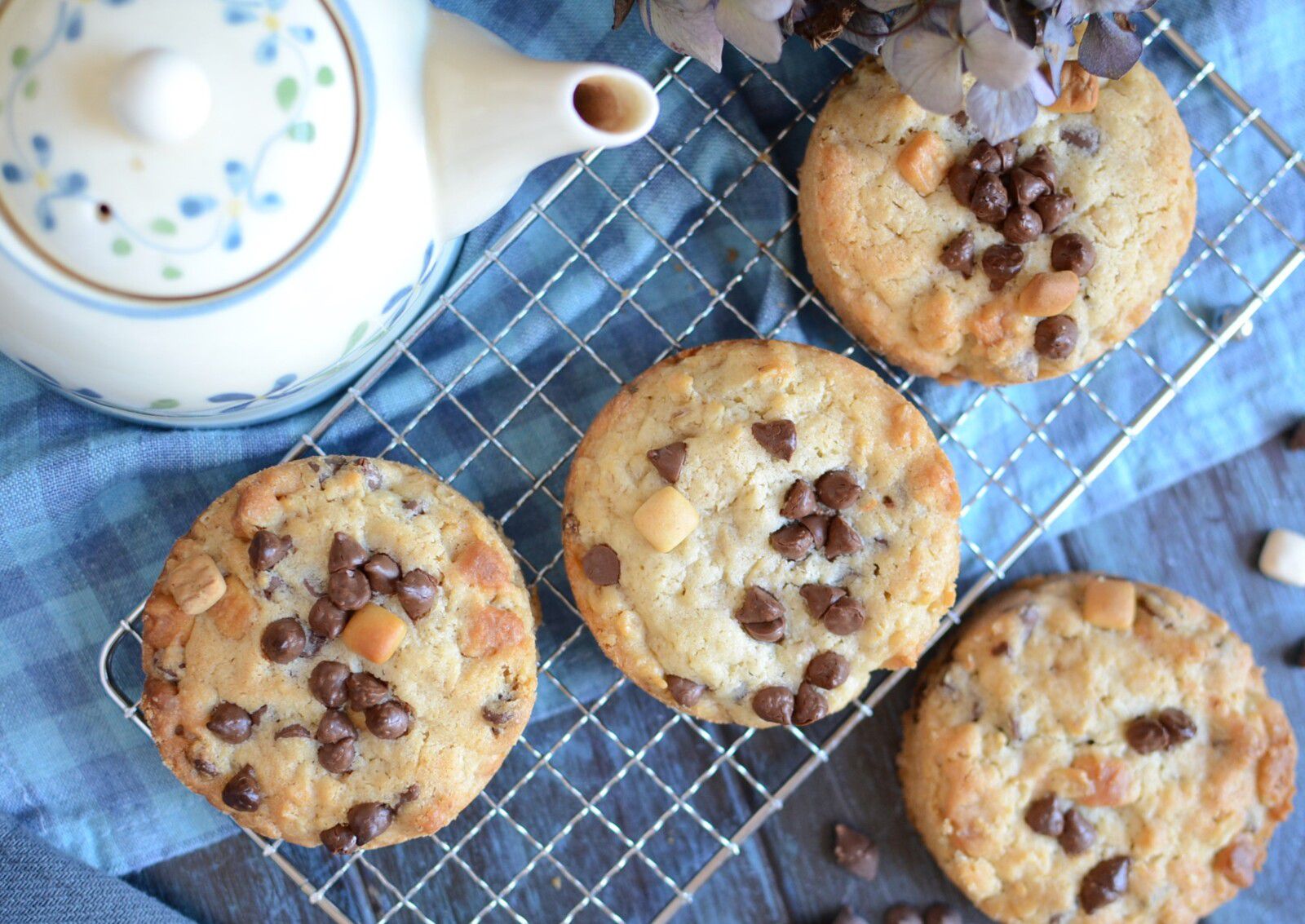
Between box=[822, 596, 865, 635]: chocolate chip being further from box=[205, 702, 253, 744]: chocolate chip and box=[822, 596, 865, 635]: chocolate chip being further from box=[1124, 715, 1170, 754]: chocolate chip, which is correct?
box=[205, 702, 253, 744]: chocolate chip

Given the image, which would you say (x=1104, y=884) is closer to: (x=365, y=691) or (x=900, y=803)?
(x=900, y=803)

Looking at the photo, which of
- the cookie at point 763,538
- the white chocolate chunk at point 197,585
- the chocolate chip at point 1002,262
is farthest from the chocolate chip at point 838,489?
the white chocolate chunk at point 197,585

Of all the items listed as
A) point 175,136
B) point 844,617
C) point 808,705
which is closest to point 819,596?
point 844,617

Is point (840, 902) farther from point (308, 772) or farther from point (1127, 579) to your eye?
point (308, 772)

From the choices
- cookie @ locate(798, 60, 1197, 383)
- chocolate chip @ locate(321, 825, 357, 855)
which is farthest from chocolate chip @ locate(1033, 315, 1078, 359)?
chocolate chip @ locate(321, 825, 357, 855)

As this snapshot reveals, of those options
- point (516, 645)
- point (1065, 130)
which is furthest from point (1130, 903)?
point (1065, 130)

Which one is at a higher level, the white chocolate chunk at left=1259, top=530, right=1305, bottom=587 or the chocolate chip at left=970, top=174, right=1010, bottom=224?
the chocolate chip at left=970, top=174, right=1010, bottom=224
